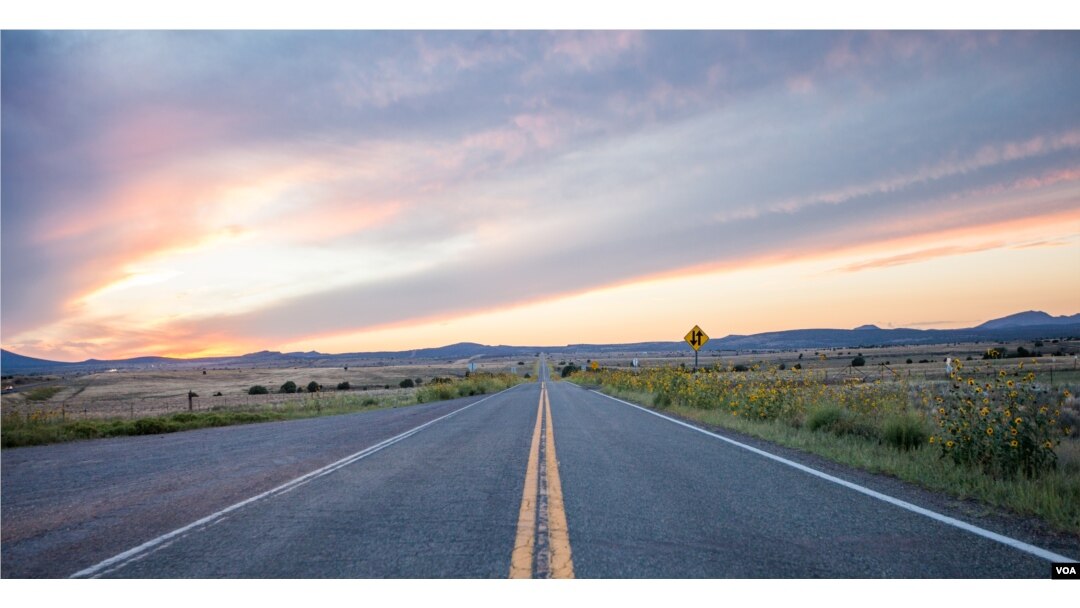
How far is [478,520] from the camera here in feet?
16.6

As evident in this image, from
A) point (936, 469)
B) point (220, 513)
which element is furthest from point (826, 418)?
point (220, 513)

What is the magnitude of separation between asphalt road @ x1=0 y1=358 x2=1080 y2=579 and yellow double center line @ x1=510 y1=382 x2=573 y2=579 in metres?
0.02

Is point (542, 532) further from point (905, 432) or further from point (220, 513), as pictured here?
point (905, 432)

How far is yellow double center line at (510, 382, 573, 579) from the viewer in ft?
12.4

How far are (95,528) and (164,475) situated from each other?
3.34m

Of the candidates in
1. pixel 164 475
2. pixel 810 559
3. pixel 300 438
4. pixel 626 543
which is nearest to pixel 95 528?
pixel 164 475

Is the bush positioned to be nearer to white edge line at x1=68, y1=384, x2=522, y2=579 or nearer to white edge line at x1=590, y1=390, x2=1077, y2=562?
white edge line at x1=590, y1=390, x2=1077, y2=562

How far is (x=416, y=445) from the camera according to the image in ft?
35.5

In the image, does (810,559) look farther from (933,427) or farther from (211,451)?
(211,451)

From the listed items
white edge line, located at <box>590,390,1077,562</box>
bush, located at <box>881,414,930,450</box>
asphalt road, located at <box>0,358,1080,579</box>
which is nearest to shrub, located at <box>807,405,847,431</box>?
bush, located at <box>881,414,930,450</box>

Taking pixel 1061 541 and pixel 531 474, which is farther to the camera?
pixel 531 474

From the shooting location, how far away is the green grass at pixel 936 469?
5.34 meters

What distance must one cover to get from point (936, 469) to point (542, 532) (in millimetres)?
5721

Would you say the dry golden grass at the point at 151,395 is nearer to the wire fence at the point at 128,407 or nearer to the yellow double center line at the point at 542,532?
the wire fence at the point at 128,407
